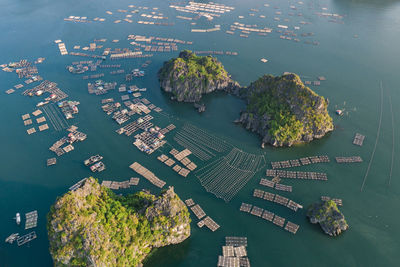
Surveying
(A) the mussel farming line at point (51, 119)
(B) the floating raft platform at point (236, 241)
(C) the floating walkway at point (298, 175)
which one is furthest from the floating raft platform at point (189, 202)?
(A) the mussel farming line at point (51, 119)

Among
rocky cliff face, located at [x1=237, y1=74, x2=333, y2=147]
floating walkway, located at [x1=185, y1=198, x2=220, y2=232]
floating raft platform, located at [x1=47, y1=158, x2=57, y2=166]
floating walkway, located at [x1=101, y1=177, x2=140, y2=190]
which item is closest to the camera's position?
floating walkway, located at [x1=185, y1=198, x2=220, y2=232]

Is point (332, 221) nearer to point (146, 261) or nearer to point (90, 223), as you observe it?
point (146, 261)

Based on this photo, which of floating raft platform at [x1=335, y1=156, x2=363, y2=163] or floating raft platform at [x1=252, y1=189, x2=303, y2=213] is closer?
floating raft platform at [x1=252, y1=189, x2=303, y2=213]

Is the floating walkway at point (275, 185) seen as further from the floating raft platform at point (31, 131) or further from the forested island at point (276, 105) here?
the floating raft platform at point (31, 131)

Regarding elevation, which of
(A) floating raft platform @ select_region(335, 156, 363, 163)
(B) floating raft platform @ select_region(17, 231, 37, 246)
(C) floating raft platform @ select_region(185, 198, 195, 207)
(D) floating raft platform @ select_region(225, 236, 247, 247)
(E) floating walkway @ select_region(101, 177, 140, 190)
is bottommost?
(B) floating raft platform @ select_region(17, 231, 37, 246)

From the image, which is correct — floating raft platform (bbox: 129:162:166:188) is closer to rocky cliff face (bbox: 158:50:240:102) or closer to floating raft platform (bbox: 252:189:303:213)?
floating raft platform (bbox: 252:189:303:213)

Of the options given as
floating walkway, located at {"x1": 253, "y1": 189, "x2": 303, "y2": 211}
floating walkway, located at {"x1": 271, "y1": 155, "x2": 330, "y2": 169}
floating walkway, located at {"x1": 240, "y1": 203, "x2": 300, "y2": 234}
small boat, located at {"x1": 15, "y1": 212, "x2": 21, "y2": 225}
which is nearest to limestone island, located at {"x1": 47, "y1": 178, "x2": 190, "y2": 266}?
floating walkway, located at {"x1": 240, "y1": 203, "x2": 300, "y2": 234}

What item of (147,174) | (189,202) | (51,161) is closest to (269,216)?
(189,202)

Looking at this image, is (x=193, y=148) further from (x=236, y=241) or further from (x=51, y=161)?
(x=51, y=161)
